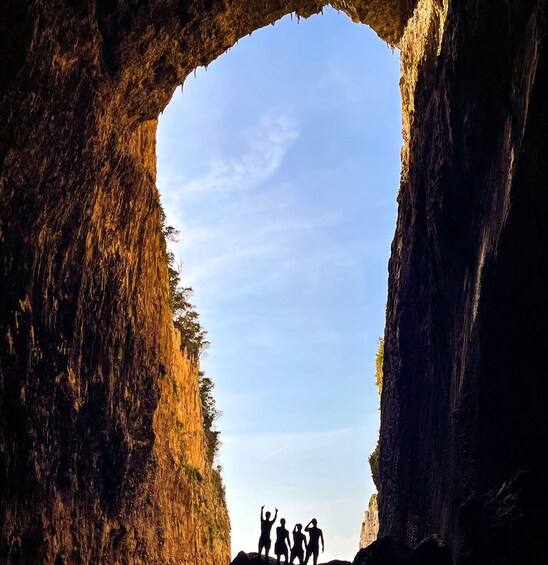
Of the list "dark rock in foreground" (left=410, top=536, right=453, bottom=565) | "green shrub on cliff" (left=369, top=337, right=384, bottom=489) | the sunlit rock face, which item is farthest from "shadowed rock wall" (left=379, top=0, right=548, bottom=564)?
"green shrub on cliff" (left=369, top=337, right=384, bottom=489)

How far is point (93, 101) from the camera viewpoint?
1623cm

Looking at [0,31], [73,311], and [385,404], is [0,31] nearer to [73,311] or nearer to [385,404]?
[73,311]

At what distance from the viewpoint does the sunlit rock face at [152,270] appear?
1241 cm

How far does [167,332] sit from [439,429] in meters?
13.9

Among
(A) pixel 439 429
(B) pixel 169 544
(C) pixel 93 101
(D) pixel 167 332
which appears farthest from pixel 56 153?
(B) pixel 169 544

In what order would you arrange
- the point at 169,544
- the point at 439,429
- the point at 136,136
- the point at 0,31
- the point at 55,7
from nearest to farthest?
the point at 0,31, the point at 55,7, the point at 439,429, the point at 136,136, the point at 169,544

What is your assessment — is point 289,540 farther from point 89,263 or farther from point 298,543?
point 89,263

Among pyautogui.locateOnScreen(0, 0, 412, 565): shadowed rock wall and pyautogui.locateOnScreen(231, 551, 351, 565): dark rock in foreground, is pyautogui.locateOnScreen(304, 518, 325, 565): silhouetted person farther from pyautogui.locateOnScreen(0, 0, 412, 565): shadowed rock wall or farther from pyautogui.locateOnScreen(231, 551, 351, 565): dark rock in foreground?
pyautogui.locateOnScreen(0, 0, 412, 565): shadowed rock wall

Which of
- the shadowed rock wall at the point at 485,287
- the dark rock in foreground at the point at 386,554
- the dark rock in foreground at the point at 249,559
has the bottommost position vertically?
the dark rock in foreground at the point at 249,559

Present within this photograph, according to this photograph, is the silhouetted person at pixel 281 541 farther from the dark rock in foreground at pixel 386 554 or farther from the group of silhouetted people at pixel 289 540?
the dark rock in foreground at pixel 386 554

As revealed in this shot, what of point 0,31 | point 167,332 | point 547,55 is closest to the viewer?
point 547,55

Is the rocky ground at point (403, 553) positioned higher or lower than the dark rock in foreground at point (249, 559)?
higher

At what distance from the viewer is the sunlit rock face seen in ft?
40.7

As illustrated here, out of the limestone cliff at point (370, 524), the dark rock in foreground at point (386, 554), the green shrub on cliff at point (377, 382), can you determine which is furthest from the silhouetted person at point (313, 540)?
the limestone cliff at point (370, 524)
